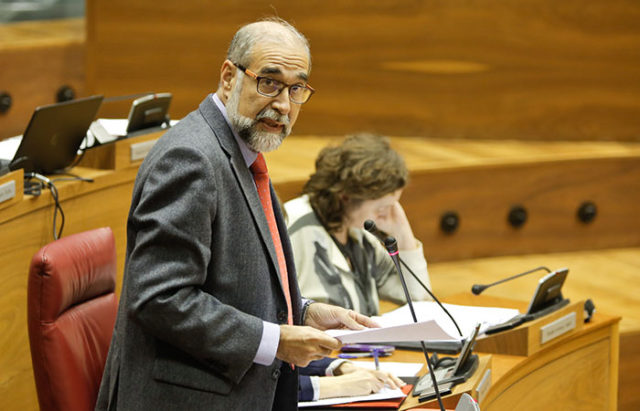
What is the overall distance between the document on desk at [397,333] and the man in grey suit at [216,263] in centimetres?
4

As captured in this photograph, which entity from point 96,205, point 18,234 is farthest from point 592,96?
point 18,234

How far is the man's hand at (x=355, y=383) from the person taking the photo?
1.31 m

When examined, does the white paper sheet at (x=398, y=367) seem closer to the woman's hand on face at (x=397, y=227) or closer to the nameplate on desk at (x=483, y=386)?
the nameplate on desk at (x=483, y=386)

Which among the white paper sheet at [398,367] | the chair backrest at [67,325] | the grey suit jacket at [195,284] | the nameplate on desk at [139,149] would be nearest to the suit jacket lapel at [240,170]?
the grey suit jacket at [195,284]

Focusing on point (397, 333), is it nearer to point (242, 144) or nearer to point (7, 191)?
point (242, 144)

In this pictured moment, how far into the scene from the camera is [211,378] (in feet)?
3.17

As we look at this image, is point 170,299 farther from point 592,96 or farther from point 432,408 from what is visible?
point 592,96

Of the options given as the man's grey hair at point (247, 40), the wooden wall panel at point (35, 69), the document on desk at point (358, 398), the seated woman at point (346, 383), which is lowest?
the document on desk at point (358, 398)

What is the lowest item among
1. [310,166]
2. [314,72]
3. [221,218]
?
[310,166]

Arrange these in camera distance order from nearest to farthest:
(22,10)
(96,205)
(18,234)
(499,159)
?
1. (18,234)
2. (96,205)
3. (499,159)
4. (22,10)

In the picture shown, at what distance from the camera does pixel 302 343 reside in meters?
0.97

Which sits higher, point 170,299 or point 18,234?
point 170,299

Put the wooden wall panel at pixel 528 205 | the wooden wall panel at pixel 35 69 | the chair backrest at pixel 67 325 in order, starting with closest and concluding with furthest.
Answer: the chair backrest at pixel 67 325, the wooden wall panel at pixel 528 205, the wooden wall panel at pixel 35 69

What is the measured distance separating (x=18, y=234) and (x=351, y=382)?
0.67 meters
